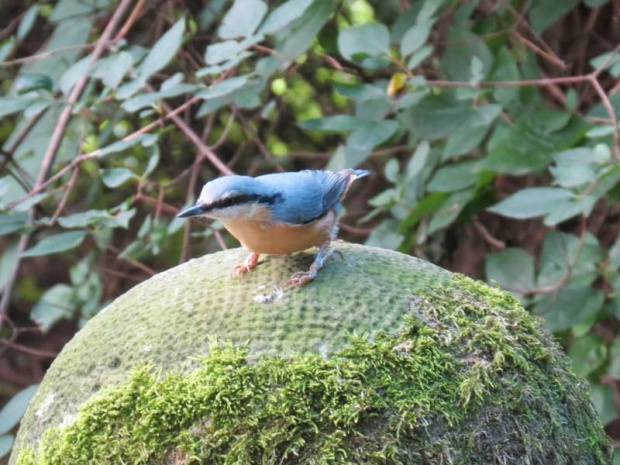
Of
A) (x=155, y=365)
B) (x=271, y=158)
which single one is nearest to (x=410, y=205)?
(x=271, y=158)

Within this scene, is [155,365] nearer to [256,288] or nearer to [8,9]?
[256,288]

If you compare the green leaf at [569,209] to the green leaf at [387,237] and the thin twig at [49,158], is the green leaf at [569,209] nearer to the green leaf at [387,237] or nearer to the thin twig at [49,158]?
the green leaf at [387,237]

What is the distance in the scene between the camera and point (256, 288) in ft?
6.62

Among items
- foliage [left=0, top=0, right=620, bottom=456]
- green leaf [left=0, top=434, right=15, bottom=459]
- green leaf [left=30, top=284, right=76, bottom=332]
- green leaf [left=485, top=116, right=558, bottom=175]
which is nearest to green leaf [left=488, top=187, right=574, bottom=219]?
foliage [left=0, top=0, right=620, bottom=456]

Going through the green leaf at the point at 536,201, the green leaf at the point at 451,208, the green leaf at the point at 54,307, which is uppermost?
the green leaf at the point at 536,201

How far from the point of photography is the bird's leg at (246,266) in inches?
82.7

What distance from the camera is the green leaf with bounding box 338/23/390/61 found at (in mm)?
2951

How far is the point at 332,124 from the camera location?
10.2ft

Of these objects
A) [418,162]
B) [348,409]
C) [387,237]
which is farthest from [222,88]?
[348,409]

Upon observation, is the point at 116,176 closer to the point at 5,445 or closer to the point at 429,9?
the point at 5,445

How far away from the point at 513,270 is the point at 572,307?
11.1 inches

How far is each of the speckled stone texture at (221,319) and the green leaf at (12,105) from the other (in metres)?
0.98

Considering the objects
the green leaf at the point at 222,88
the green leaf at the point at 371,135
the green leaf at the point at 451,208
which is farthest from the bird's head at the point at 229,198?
the green leaf at the point at 451,208

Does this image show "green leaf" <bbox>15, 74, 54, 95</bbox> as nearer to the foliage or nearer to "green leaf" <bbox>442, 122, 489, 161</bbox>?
the foliage
